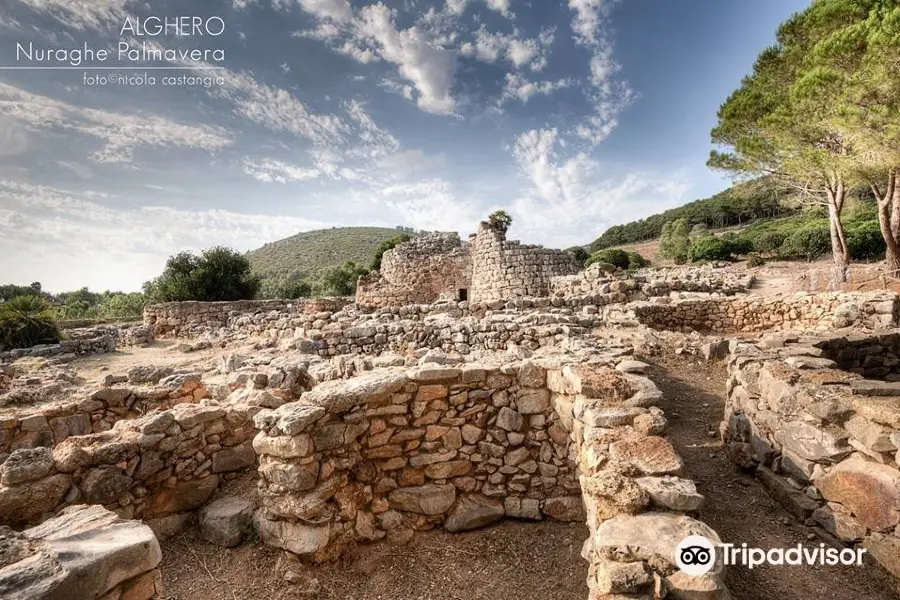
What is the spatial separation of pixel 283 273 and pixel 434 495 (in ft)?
219

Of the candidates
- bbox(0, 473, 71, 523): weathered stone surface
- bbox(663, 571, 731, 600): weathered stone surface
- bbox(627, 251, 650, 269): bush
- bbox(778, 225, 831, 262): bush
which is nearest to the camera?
bbox(663, 571, 731, 600): weathered stone surface

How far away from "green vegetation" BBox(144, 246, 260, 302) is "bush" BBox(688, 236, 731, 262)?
108ft

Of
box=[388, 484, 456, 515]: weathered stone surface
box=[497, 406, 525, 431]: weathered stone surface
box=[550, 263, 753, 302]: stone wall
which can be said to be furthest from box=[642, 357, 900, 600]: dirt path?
box=[550, 263, 753, 302]: stone wall

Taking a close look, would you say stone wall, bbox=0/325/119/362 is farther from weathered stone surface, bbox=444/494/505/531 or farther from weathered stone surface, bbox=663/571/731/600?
weathered stone surface, bbox=663/571/731/600

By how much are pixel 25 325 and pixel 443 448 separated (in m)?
18.7

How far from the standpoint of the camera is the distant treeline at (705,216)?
5175 centimetres

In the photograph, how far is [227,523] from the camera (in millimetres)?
3893

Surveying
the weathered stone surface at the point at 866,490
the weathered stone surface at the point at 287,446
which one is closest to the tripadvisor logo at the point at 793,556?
the weathered stone surface at the point at 866,490

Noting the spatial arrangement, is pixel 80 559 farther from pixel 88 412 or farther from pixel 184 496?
pixel 88 412

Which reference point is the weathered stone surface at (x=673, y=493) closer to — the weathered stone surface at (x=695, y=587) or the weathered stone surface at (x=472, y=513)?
the weathered stone surface at (x=695, y=587)

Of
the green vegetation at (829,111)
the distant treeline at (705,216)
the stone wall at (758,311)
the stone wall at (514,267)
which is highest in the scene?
the distant treeline at (705,216)

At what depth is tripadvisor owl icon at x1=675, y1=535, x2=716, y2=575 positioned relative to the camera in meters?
2.08

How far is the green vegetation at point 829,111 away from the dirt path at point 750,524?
11.1m

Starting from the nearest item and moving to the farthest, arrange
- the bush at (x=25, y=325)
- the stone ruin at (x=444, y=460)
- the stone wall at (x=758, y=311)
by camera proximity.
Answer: the stone ruin at (x=444, y=460) → the stone wall at (x=758, y=311) → the bush at (x=25, y=325)
